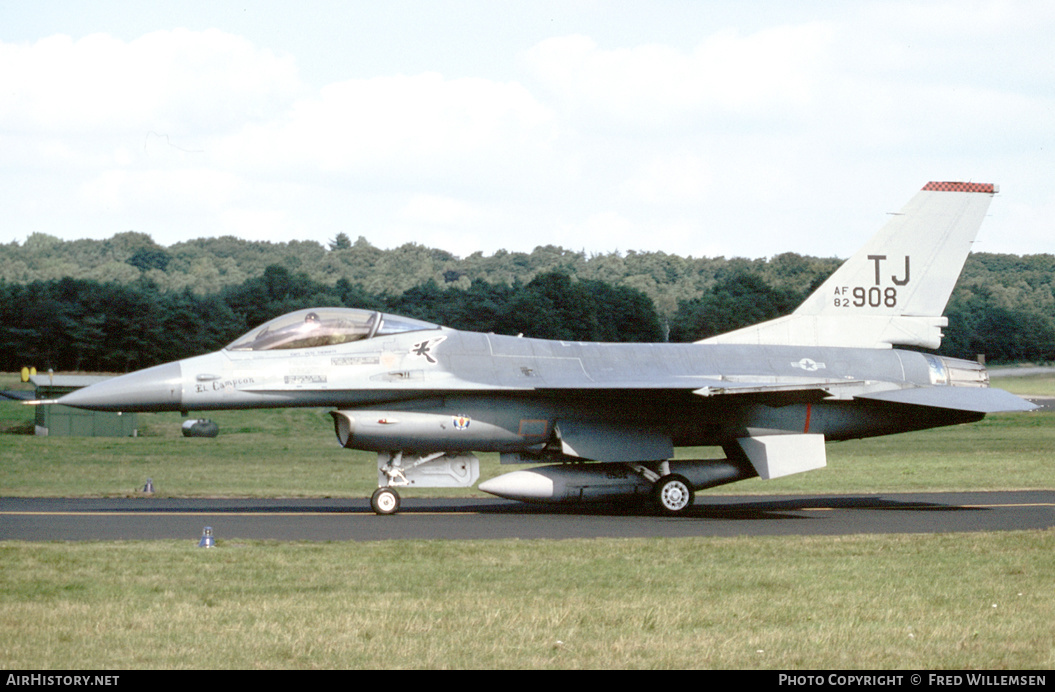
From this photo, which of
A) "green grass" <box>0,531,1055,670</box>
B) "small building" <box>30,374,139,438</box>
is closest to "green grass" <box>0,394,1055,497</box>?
"small building" <box>30,374,139,438</box>

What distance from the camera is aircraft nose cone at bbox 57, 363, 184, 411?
14.6m

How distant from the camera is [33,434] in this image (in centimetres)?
4125

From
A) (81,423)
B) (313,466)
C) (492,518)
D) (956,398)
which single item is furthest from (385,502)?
(81,423)

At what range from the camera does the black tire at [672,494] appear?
16.4 meters

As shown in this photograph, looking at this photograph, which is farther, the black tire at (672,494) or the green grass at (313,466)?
the green grass at (313,466)

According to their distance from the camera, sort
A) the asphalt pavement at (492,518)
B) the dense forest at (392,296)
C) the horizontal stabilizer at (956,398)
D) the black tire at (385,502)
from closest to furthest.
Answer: the asphalt pavement at (492,518), the black tire at (385,502), the horizontal stabilizer at (956,398), the dense forest at (392,296)

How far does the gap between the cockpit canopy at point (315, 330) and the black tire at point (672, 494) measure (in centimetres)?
457

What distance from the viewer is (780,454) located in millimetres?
16828

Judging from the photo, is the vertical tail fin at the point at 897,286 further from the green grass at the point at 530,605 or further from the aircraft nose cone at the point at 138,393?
the aircraft nose cone at the point at 138,393

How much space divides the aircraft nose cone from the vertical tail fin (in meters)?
8.78

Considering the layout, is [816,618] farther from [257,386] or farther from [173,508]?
[173,508]

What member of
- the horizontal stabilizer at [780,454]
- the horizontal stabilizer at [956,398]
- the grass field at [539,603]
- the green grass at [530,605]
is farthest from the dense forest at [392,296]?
the green grass at [530,605]

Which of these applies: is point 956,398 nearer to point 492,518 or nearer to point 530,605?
point 492,518

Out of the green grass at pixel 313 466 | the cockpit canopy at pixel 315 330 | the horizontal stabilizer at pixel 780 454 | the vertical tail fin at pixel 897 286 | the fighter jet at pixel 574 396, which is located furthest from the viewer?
the green grass at pixel 313 466
